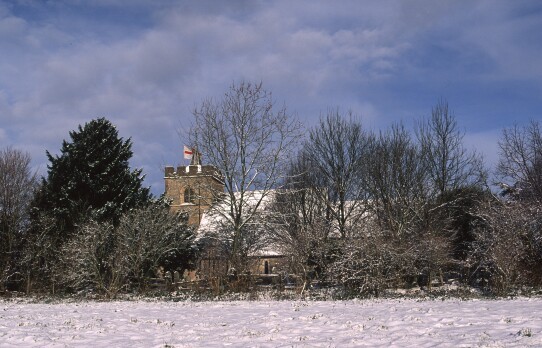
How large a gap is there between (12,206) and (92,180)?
5933mm

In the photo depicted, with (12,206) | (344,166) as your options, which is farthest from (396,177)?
(12,206)

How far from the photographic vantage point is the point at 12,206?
33906 mm

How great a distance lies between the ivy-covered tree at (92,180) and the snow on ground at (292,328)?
55.6ft

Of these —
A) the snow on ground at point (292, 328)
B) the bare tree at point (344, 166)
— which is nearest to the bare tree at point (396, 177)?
the bare tree at point (344, 166)

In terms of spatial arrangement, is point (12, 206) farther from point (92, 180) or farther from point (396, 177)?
point (396, 177)

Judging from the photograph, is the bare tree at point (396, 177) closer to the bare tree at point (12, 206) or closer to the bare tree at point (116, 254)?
the bare tree at point (116, 254)

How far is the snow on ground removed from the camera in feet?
30.4

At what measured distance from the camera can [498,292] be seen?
61.8 ft

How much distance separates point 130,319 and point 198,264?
839 inches

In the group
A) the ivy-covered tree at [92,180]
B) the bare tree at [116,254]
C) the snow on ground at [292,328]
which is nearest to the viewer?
the snow on ground at [292,328]

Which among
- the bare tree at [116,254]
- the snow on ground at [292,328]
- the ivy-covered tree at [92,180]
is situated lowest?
the snow on ground at [292,328]

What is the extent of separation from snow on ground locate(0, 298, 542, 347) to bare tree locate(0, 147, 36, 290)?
14.0 meters

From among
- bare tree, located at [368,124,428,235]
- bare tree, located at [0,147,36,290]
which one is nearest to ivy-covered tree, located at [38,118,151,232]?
bare tree, located at [0,147,36,290]

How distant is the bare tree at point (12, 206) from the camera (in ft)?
90.2
